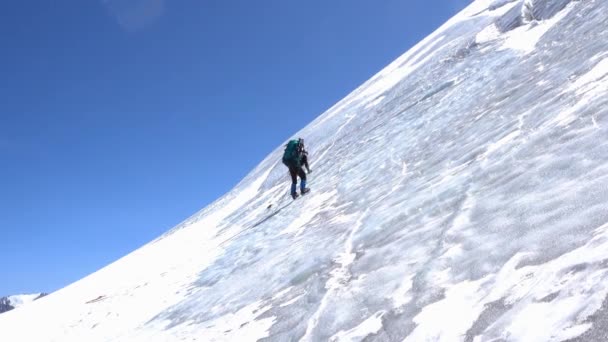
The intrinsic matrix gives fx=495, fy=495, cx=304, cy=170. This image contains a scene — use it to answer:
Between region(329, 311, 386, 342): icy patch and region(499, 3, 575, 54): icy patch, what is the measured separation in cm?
1136

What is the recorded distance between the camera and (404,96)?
1891cm

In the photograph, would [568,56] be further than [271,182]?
No

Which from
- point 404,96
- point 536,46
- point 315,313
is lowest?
point 315,313

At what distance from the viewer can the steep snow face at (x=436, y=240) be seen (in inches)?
143

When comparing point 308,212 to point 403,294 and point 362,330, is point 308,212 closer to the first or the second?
point 403,294

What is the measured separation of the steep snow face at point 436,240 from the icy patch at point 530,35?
0.09 metres

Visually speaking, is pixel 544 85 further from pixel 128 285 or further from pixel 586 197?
pixel 128 285

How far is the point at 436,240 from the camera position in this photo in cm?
521

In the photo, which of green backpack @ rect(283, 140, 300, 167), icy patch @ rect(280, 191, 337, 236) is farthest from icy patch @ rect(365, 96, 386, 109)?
icy patch @ rect(280, 191, 337, 236)

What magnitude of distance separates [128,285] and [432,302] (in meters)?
11.4

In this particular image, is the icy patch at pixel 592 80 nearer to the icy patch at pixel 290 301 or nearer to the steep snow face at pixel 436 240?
the steep snow face at pixel 436 240

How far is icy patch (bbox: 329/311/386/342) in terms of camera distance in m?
4.13

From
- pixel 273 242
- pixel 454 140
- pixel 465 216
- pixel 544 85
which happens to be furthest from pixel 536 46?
pixel 465 216

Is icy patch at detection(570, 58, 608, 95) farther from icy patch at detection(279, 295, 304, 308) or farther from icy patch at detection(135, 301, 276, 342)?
icy patch at detection(135, 301, 276, 342)
